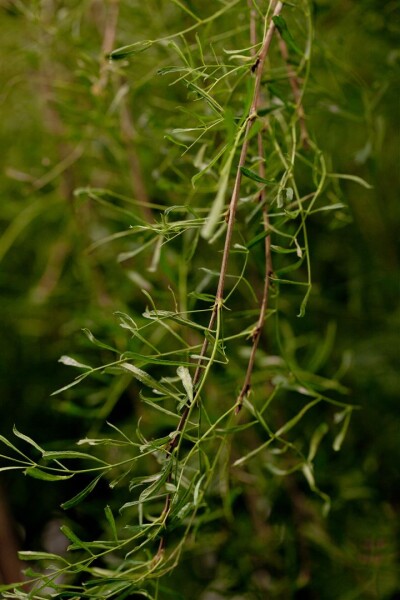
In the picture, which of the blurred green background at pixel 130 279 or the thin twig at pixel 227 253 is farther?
the blurred green background at pixel 130 279

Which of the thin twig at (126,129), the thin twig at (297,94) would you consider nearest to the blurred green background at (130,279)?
the thin twig at (126,129)

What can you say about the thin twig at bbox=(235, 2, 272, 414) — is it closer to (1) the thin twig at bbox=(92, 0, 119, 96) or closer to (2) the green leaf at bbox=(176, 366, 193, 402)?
(2) the green leaf at bbox=(176, 366, 193, 402)

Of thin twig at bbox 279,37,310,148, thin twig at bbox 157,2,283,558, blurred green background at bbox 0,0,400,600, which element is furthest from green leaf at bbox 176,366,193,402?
blurred green background at bbox 0,0,400,600

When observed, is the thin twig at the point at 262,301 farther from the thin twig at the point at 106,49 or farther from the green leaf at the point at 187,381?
the thin twig at the point at 106,49

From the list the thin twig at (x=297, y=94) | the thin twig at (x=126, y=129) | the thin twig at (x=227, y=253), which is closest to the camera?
the thin twig at (x=227, y=253)

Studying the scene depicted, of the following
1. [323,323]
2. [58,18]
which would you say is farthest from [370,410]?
[58,18]

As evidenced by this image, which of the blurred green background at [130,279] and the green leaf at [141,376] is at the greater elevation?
the green leaf at [141,376]

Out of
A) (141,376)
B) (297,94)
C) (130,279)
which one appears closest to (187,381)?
(141,376)

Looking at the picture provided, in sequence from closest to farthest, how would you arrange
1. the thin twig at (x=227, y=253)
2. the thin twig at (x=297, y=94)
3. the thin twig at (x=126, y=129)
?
1. the thin twig at (x=227, y=253)
2. the thin twig at (x=297, y=94)
3. the thin twig at (x=126, y=129)

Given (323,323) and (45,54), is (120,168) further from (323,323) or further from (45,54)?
(323,323)
